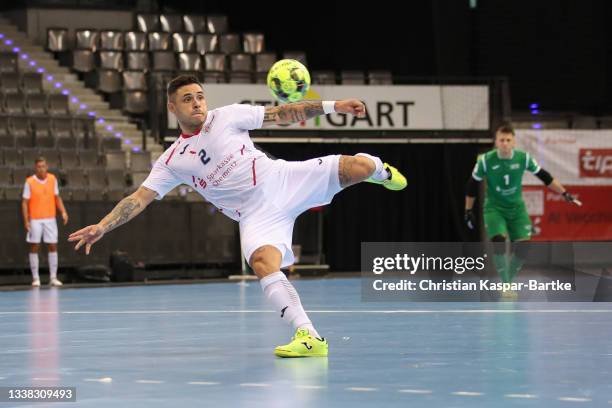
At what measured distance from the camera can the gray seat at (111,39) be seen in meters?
26.0

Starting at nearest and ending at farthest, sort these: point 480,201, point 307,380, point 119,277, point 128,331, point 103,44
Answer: point 307,380, point 128,331, point 119,277, point 480,201, point 103,44

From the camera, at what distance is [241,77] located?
23469mm

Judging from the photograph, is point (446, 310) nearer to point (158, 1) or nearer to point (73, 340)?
point (73, 340)

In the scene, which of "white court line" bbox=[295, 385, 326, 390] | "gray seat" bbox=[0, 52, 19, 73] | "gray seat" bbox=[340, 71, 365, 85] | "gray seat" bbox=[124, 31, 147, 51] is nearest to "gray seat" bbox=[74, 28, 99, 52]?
"gray seat" bbox=[124, 31, 147, 51]

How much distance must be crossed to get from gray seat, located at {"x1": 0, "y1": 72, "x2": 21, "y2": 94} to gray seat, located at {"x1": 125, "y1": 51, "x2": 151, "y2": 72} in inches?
113

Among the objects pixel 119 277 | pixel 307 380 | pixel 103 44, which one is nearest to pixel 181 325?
pixel 307 380

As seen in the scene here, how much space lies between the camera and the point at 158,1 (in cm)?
2898

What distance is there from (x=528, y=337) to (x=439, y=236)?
50.9 ft

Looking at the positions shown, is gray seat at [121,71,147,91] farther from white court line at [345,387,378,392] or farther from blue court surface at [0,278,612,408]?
white court line at [345,387,378,392]

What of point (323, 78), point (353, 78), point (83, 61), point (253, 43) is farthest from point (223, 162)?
point (253, 43)

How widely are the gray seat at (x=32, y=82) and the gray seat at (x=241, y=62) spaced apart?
4562 millimetres

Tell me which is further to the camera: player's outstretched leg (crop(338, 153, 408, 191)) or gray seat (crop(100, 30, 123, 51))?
gray seat (crop(100, 30, 123, 51))

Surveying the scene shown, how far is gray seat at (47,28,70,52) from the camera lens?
85.5 ft

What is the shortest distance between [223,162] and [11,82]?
16152 millimetres
